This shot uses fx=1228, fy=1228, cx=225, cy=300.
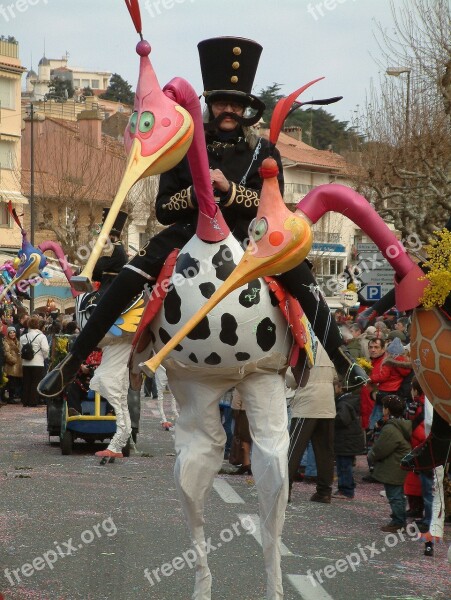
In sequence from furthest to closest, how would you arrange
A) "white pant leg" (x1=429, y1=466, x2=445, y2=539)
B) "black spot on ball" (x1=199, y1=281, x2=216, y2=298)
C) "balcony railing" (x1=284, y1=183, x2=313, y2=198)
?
"balcony railing" (x1=284, y1=183, x2=313, y2=198) → "white pant leg" (x1=429, y1=466, x2=445, y2=539) → "black spot on ball" (x1=199, y1=281, x2=216, y2=298)

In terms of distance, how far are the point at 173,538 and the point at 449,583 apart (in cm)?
194

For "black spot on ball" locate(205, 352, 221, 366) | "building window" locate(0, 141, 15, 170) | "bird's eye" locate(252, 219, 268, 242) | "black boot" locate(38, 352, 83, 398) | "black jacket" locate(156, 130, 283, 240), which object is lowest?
"black boot" locate(38, 352, 83, 398)

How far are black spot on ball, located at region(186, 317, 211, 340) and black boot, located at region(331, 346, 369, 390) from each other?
0.76 metres

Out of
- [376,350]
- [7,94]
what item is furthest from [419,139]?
[7,94]

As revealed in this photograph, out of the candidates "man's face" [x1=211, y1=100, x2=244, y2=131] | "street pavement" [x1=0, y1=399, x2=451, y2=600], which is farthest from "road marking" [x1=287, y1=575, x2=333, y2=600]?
"man's face" [x1=211, y1=100, x2=244, y2=131]

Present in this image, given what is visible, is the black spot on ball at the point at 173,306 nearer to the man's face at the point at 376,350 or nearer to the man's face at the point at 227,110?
the man's face at the point at 227,110

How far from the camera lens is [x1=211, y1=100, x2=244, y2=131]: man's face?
20.8 feet

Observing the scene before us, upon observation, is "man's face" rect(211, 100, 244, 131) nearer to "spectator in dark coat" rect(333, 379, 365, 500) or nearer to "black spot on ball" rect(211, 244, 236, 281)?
"black spot on ball" rect(211, 244, 236, 281)

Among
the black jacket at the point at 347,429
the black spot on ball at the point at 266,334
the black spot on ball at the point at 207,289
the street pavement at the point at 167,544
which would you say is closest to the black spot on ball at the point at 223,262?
the black spot on ball at the point at 207,289

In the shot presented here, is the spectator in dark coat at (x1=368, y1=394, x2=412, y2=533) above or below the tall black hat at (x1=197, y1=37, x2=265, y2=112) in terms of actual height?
below

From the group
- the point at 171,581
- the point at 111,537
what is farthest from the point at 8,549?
the point at 171,581

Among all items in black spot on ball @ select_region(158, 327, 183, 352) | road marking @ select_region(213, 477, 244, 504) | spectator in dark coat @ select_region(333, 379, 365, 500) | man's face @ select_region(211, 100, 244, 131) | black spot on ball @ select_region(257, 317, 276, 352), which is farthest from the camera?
spectator in dark coat @ select_region(333, 379, 365, 500)

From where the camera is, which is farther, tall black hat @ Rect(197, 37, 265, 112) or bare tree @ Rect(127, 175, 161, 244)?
bare tree @ Rect(127, 175, 161, 244)

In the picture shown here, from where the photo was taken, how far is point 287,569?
7.65 m
